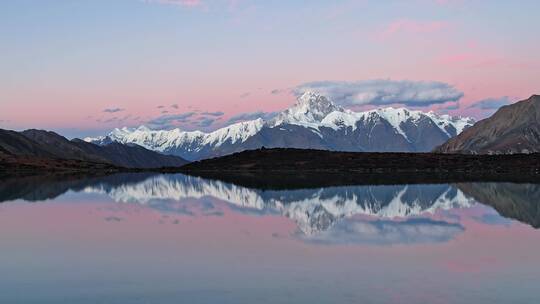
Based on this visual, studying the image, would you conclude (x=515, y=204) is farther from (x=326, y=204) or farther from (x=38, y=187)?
(x=38, y=187)

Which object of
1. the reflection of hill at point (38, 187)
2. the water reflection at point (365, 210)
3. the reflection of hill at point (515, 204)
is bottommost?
the reflection of hill at point (515, 204)

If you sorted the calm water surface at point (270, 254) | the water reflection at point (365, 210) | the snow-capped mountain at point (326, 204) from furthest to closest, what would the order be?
the snow-capped mountain at point (326, 204) < the water reflection at point (365, 210) < the calm water surface at point (270, 254)

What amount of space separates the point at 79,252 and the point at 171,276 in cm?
916

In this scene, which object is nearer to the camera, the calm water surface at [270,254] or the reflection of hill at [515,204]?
the calm water surface at [270,254]

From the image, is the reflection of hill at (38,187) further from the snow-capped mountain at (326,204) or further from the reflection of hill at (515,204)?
the reflection of hill at (515,204)

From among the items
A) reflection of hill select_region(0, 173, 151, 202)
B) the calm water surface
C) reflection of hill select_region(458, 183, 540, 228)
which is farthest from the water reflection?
reflection of hill select_region(0, 173, 151, 202)

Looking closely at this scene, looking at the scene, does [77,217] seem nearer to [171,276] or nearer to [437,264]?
[171,276]

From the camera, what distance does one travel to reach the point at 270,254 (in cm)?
3184

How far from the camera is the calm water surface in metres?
23.0

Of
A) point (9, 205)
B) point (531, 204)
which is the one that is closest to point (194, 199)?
point (9, 205)

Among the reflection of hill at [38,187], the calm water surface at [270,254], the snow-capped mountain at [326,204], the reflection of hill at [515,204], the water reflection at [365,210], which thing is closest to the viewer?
the calm water surface at [270,254]

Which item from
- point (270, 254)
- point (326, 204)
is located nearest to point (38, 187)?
point (326, 204)

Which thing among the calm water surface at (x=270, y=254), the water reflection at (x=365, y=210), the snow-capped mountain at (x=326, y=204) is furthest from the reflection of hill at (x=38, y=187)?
the calm water surface at (x=270, y=254)

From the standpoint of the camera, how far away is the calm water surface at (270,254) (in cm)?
2302
